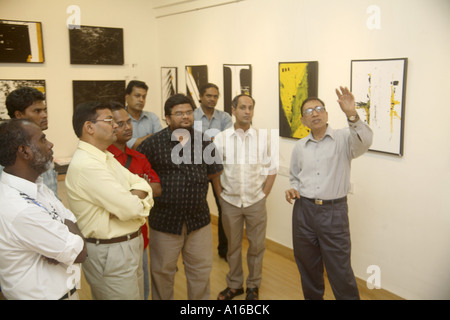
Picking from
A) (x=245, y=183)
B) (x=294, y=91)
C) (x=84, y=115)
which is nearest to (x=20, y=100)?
(x=84, y=115)

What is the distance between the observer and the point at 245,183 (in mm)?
3488

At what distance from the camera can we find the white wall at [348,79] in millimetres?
3080

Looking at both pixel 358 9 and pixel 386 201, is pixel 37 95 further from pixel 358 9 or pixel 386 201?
pixel 386 201

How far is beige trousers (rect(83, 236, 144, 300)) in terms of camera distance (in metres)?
2.34

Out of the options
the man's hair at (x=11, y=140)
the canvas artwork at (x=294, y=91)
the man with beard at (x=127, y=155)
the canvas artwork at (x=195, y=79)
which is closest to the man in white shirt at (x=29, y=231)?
the man's hair at (x=11, y=140)

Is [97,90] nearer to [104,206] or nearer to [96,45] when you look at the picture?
[96,45]

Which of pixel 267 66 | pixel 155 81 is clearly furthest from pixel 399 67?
pixel 155 81

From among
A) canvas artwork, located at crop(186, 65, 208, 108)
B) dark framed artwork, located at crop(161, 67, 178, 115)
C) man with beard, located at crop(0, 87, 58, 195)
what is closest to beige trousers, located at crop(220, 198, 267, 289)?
man with beard, located at crop(0, 87, 58, 195)

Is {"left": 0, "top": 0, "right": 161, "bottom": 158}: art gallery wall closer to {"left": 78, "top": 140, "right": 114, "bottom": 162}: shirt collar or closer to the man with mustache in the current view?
the man with mustache

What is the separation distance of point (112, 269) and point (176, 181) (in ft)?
2.68

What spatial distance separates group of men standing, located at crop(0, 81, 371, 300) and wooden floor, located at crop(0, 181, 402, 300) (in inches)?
7.8

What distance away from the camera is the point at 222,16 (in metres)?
5.10

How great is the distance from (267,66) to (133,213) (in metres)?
2.80

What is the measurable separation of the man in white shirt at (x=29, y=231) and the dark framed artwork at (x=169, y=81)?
4328 mm
